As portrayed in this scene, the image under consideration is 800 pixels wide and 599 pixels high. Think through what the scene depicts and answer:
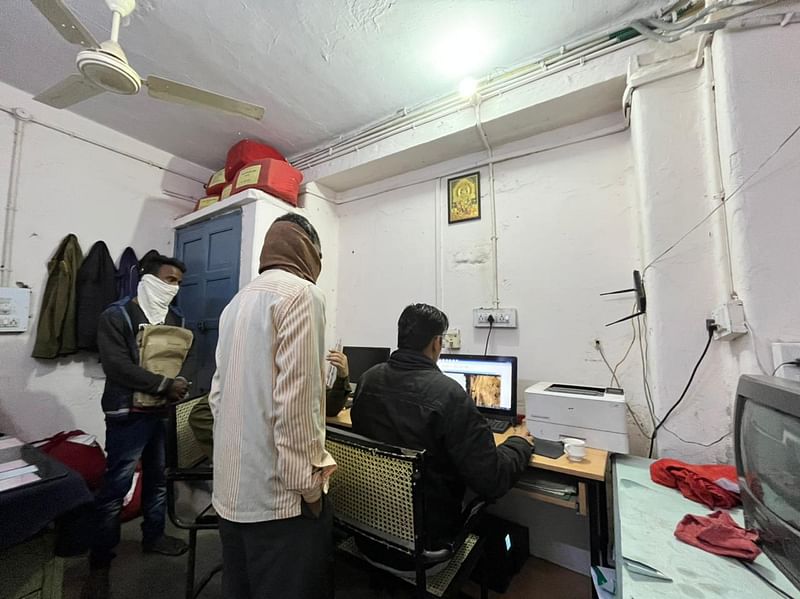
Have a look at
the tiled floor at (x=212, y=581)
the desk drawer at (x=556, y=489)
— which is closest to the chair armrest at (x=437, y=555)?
the desk drawer at (x=556, y=489)

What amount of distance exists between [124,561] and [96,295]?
177cm

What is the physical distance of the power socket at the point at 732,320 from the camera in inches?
50.6

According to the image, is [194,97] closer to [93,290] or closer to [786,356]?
[93,290]

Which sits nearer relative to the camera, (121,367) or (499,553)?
(499,553)

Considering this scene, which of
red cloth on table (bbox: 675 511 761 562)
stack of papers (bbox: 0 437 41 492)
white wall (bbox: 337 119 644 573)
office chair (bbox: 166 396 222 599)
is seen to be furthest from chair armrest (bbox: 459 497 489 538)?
stack of papers (bbox: 0 437 41 492)

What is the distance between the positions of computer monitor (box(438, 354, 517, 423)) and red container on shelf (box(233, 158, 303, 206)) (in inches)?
73.6

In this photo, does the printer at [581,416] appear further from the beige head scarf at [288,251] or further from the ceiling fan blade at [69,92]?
the ceiling fan blade at [69,92]

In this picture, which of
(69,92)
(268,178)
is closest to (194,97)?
(69,92)

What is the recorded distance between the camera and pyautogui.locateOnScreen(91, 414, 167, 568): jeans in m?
1.71

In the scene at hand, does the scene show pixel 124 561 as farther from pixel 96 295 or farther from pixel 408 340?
pixel 408 340

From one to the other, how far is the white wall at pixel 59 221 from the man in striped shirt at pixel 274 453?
229cm

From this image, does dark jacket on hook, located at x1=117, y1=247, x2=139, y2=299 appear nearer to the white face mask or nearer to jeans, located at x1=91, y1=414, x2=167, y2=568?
the white face mask

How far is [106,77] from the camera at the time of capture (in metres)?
1.40

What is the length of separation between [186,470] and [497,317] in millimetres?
1856
